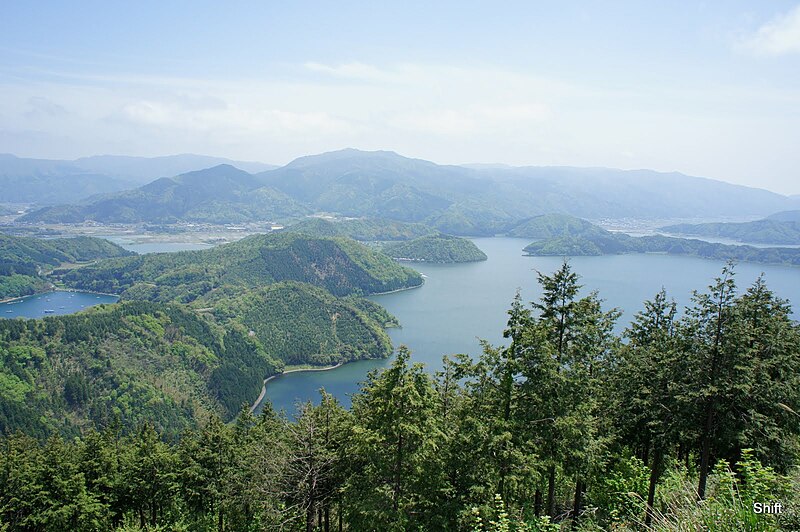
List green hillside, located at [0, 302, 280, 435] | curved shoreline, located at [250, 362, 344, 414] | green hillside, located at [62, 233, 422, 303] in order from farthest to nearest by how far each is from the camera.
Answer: green hillside, located at [62, 233, 422, 303] < curved shoreline, located at [250, 362, 344, 414] < green hillside, located at [0, 302, 280, 435]

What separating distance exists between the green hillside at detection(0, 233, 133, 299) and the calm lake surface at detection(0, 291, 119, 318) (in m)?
4.92

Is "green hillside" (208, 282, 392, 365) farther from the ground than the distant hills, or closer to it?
closer to it

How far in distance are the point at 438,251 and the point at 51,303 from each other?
113369 millimetres

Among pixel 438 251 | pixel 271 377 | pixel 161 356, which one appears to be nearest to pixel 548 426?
pixel 161 356

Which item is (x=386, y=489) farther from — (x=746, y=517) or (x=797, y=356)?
(x=797, y=356)

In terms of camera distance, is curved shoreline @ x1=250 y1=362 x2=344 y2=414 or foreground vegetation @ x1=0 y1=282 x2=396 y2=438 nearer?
foreground vegetation @ x1=0 y1=282 x2=396 y2=438

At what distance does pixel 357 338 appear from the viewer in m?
86.3

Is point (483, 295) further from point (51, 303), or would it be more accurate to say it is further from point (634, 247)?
point (51, 303)

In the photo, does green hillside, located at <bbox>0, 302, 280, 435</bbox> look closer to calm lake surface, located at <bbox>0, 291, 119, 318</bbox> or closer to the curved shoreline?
the curved shoreline

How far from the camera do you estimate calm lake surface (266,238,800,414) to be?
242 feet

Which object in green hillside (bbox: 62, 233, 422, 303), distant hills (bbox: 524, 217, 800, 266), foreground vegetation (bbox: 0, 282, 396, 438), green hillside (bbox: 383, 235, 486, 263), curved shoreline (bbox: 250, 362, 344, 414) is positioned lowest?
curved shoreline (bbox: 250, 362, 344, 414)

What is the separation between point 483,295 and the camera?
369 ft

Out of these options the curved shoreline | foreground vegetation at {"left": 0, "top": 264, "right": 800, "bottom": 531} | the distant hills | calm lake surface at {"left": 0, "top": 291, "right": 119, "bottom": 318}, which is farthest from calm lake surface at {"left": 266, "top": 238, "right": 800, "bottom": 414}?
calm lake surface at {"left": 0, "top": 291, "right": 119, "bottom": 318}

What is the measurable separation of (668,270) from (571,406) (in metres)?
150
